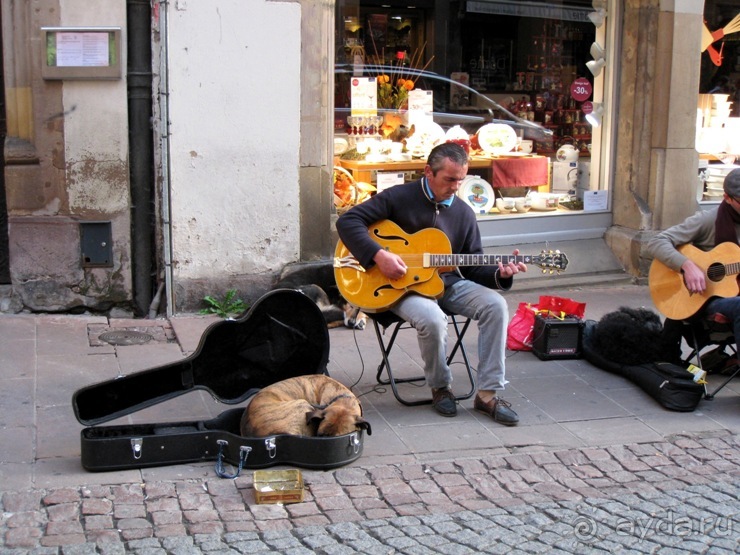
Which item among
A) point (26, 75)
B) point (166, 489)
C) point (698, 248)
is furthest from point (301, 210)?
point (166, 489)

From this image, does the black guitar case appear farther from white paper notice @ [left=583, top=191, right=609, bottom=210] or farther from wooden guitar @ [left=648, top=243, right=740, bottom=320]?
white paper notice @ [left=583, top=191, right=609, bottom=210]

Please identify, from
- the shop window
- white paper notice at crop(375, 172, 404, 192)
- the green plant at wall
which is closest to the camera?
the green plant at wall

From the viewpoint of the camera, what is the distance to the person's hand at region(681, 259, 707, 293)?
18.1 ft

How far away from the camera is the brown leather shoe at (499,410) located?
517 cm

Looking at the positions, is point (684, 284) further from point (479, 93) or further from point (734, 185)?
point (479, 93)

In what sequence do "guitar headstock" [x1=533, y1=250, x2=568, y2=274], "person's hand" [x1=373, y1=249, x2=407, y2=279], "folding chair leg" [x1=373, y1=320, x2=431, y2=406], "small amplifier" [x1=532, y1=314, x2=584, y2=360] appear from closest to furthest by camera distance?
"person's hand" [x1=373, y1=249, x2=407, y2=279] < "guitar headstock" [x1=533, y1=250, x2=568, y2=274] < "folding chair leg" [x1=373, y1=320, x2=431, y2=406] < "small amplifier" [x1=532, y1=314, x2=584, y2=360]

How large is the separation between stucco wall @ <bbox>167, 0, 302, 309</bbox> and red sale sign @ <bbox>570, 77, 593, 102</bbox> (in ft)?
9.36

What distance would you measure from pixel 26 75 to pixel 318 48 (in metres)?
1.98

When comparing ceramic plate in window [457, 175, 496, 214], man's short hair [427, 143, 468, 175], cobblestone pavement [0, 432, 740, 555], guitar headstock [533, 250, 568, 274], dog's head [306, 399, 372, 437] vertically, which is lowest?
cobblestone pavement [0, 432, 740, 555]

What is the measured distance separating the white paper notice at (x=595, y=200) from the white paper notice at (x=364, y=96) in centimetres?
208

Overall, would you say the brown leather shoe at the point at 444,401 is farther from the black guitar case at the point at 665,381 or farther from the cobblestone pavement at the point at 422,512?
the black guitar case at the point at 665,381

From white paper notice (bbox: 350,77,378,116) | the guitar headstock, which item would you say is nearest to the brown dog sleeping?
the guitar headstock

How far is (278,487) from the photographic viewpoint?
426 cm

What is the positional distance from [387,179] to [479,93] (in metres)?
1.12
